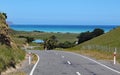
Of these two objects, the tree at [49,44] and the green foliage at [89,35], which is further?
the green foliage at [89,35]

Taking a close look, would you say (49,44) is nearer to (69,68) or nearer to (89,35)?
(89,35)

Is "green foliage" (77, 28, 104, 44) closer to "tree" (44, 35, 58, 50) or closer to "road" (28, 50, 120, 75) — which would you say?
"tree" (44, 35, 58, 50)

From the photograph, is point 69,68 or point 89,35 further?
point 89,35

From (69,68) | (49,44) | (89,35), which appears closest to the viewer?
(69,68)

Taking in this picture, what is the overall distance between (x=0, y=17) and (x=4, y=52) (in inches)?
453

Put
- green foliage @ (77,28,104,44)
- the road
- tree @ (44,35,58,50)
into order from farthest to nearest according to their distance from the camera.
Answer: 1. green foliage @ (77,28,104,44)
2. tree @ (44,35,58,50)
3. the road

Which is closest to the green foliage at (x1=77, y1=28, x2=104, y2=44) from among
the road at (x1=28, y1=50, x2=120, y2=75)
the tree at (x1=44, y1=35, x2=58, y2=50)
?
the tree at (x1=44, y1=35, x2=58, y2=50)

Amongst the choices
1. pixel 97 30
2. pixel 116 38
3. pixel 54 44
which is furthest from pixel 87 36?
pixel 116 38

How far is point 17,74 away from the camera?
1955 centimetres

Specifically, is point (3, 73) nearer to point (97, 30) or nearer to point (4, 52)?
point (4, 52)

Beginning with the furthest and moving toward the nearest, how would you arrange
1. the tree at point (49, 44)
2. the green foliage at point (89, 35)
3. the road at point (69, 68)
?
the green foliage at point (89, 35), the tree at point (49, 44), the road at point (69, 68)

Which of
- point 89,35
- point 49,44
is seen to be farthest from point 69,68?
point 89,35

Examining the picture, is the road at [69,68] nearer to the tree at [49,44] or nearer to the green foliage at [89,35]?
the tree at [49,44]

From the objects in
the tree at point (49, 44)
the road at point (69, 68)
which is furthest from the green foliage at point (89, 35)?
the road at point (69, 68)
